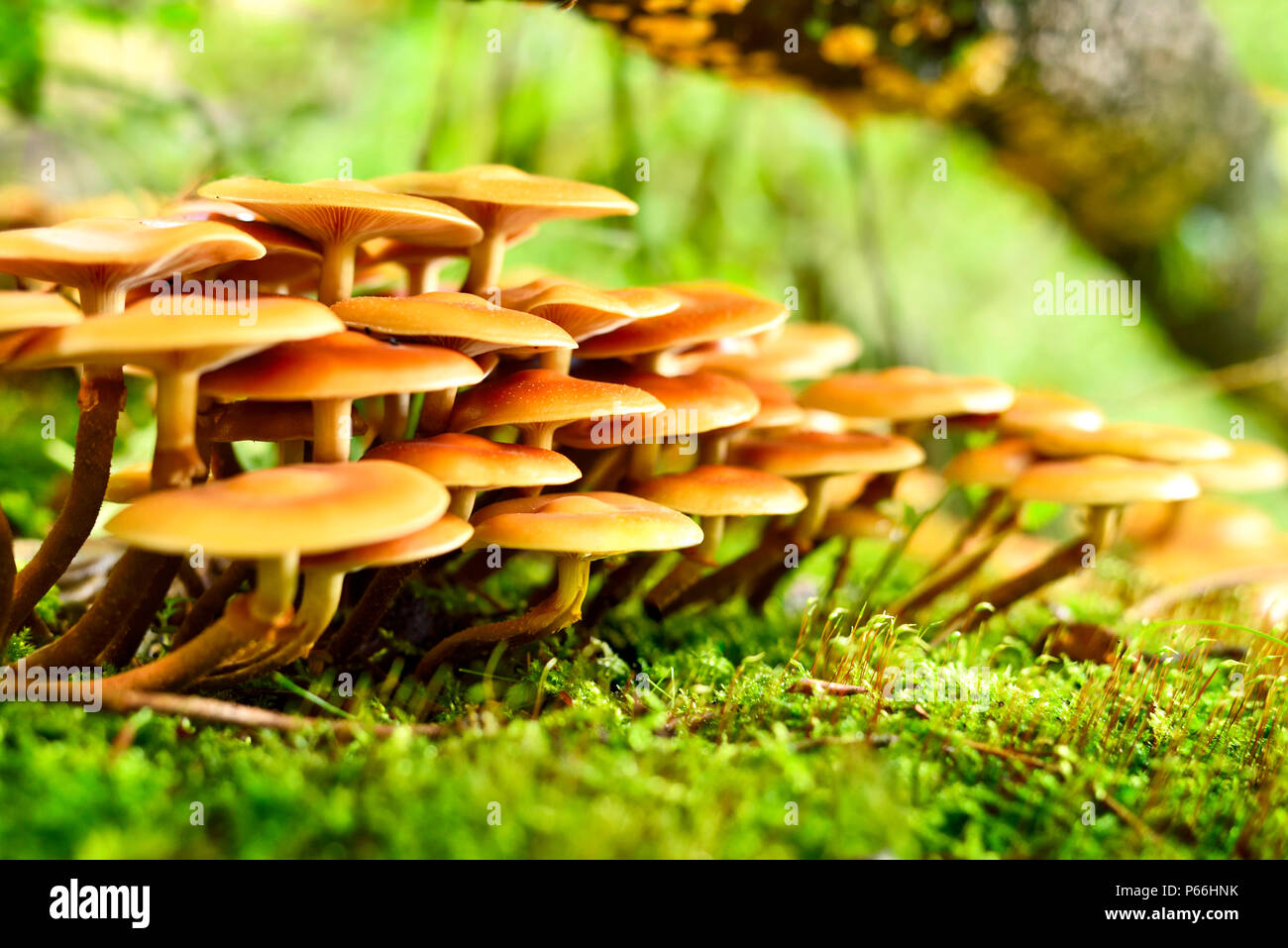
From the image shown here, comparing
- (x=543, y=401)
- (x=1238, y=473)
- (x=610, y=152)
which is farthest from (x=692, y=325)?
(x=610, y=152)

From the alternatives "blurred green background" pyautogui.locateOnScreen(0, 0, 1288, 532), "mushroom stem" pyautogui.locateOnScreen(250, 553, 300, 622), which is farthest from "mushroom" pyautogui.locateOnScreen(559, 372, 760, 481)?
"blurred green background" pyautogui.locateOnScreen(0, 0, 1288, 532)

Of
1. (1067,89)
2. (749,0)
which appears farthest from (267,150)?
(1067,89)

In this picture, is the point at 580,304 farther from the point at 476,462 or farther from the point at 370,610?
the point at 370,610

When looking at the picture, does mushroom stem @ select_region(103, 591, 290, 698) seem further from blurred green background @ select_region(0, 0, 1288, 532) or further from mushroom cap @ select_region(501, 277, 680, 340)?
blurred green background @ select_region(0, 0, 1288, 532)

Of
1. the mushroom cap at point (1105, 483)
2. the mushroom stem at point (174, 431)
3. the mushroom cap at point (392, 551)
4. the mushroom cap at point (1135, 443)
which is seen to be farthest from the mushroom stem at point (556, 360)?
the mushroom cap at point (1135, 443)

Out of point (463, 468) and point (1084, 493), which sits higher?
point (463, 468)

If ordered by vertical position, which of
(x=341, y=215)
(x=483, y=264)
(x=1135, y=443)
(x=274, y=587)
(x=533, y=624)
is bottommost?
(x=533, y=624)
